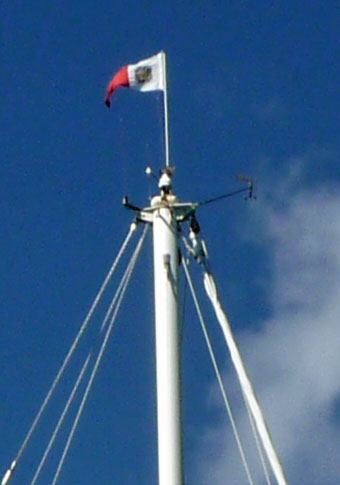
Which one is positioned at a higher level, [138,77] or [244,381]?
[138,77]

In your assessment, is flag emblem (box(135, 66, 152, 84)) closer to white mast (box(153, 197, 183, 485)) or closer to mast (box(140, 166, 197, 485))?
mast (box(140, 166, 197, 485))

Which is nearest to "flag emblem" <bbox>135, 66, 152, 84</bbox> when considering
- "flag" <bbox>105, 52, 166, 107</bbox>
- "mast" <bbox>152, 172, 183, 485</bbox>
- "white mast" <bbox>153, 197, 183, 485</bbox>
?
"flag" <bbox>105, 52, 166, 107</bbox>

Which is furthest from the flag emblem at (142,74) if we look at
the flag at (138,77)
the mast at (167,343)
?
the mast at (167,343)

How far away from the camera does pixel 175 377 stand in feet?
140

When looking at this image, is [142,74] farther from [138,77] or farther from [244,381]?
[244,381]

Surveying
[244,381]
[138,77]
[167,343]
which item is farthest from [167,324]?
[138,77]

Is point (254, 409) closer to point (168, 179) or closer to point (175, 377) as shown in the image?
point (175, 377)

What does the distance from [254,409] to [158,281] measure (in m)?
4.35

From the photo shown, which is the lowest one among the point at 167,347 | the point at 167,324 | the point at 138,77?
the point at 167,347

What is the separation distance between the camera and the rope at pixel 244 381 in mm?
44344

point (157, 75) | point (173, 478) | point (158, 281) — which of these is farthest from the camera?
point (157, 75)

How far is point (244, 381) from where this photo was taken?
150 feet

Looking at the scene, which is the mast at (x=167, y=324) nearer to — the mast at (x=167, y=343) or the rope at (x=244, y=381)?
the mast at (x=167, y=343)

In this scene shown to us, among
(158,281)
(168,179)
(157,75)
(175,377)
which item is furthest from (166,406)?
(157,75)
